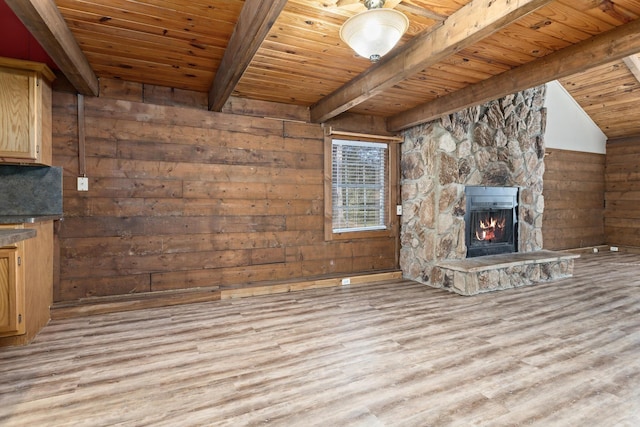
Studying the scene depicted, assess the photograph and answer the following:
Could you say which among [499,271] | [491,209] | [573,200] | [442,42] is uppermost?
[442,42]

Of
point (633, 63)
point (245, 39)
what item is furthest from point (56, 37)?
point (633, 63)

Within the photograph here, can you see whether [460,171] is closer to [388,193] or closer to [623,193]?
[388,193]

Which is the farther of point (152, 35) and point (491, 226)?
point (491, 226)

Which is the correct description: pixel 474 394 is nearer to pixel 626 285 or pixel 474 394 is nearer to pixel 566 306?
pixel 566 306

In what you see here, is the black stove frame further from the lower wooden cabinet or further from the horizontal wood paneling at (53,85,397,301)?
the lower wooden cabinet

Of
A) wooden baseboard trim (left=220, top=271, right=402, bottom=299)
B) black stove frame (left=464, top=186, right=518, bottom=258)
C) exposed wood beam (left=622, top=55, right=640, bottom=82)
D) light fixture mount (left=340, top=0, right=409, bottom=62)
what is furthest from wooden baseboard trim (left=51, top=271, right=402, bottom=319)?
exposed wood beam (left=622, top=55, right=640, bottom=82)

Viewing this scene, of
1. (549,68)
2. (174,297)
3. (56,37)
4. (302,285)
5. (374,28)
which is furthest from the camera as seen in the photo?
(302,285)

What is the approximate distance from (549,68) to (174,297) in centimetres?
408

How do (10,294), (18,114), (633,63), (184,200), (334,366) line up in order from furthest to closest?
(633,63) → (184,200) → (18,114) → (10,294) → (334,366)

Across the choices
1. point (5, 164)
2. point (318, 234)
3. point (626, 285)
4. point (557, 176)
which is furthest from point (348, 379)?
point (557, 176)

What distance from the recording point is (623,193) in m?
6.98

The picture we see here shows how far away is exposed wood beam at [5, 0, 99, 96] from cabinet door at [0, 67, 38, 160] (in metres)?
0.33

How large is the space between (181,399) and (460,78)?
3.51m

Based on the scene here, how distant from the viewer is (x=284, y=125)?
A: 4.07 metres
